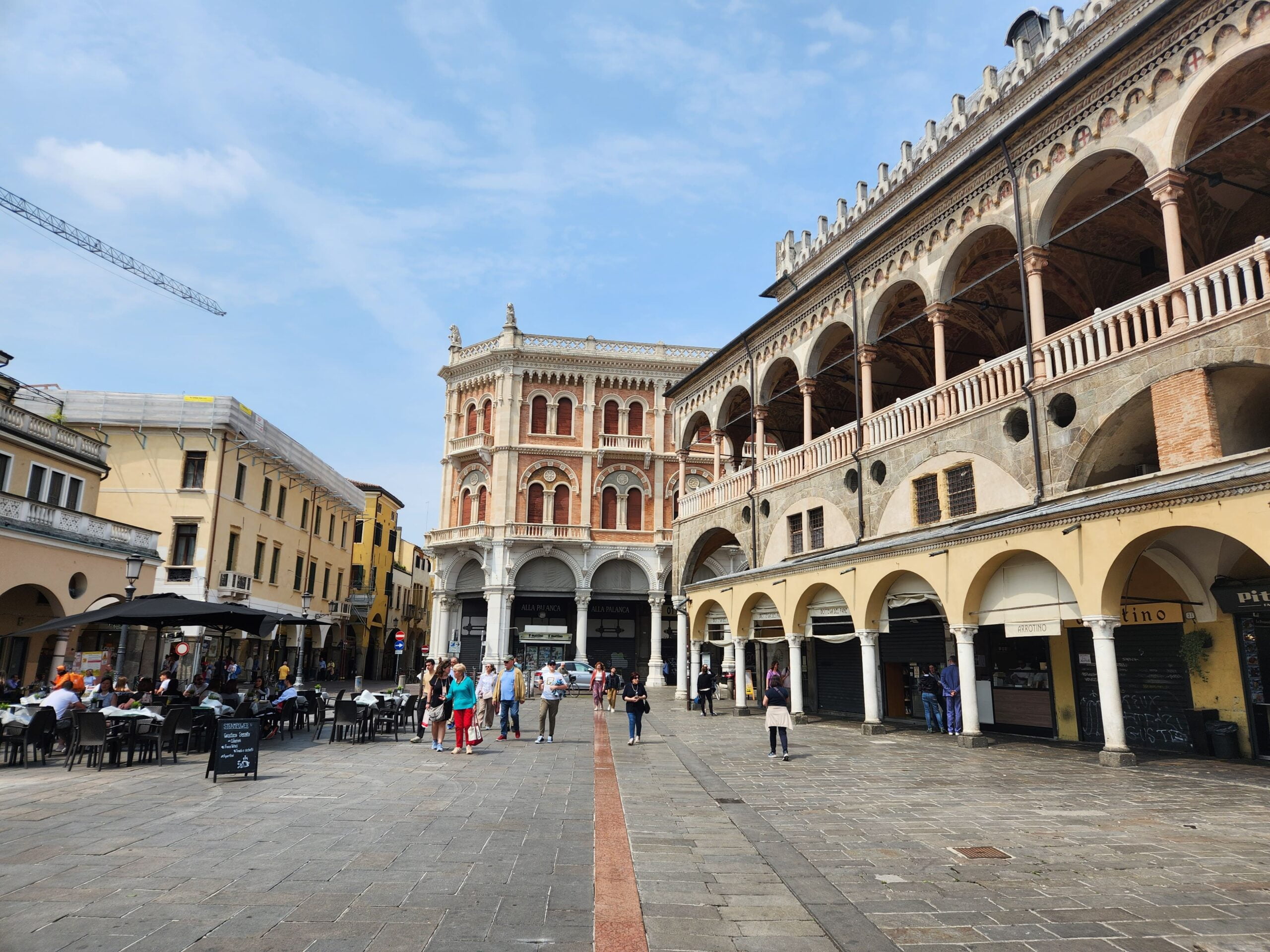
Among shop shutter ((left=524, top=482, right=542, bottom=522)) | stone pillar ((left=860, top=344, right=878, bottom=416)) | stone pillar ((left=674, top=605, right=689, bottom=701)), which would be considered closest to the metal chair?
stone pillar ((left=860, top=344, right=878, bottom=416))

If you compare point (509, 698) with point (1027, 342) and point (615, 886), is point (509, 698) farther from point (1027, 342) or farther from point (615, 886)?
point (1027, 342)

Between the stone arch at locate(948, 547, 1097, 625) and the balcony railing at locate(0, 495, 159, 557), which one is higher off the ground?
the balcony railing at locate(0, 495, 159, 557)

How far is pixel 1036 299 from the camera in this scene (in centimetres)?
1524

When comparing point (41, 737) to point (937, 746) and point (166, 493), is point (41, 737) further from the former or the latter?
point (166, 493)

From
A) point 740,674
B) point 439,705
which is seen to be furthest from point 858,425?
point 439,705

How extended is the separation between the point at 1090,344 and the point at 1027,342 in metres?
1.36

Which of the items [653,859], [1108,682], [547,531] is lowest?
[653,859]

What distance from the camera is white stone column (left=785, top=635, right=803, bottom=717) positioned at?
20.1 metres

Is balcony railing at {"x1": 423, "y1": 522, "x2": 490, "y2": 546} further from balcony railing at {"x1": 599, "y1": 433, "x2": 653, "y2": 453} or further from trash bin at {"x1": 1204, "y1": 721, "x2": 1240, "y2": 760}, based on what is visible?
trash bin at {"x1": 1204, "y1": 721, "x2": 1240, "y2": 760}

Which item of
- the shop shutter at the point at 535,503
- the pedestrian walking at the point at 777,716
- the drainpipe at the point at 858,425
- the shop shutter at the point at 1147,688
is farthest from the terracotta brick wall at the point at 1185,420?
the shop shutter at the point at 535,503

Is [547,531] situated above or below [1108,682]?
above

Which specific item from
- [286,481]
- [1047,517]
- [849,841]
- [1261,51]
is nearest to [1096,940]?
[849,841]

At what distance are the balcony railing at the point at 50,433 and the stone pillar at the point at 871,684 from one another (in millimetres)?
23639

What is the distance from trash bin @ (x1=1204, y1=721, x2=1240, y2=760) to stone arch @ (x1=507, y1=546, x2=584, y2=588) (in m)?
33.6
